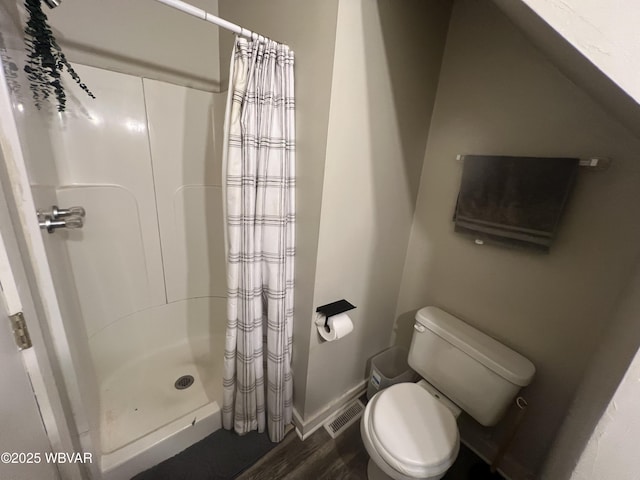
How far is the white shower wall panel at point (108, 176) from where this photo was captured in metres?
1.27

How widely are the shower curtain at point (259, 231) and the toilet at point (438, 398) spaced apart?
0.53m

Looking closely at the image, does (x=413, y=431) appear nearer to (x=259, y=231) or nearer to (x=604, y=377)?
(x=604, y=377)

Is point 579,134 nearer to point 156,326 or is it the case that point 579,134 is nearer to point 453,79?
point 453,79

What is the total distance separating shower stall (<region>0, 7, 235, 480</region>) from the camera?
117cm

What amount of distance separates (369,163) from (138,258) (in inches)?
60.1

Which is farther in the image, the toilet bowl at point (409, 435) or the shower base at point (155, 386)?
the shower base at point (155, 386)

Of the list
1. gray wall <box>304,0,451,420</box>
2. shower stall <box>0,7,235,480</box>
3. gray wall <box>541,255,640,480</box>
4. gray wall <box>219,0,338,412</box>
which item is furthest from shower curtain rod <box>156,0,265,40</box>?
gray wall <box>541,255,640,480</box>

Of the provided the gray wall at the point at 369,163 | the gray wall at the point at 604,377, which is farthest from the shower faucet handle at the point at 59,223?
the gray wall at the point at 604,377

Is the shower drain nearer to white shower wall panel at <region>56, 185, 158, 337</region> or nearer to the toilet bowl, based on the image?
white shower wall panel at <region>56, 185, 158, 337</region>

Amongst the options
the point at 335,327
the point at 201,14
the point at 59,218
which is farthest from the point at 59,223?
the point at 335,327

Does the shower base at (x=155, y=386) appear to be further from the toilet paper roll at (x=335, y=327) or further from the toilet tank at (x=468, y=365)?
the toilet tank at (x=468, y=365)

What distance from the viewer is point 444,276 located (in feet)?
4.58

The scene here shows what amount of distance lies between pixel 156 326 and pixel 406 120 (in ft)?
6.71

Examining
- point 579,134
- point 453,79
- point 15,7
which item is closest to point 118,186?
point 15,7
